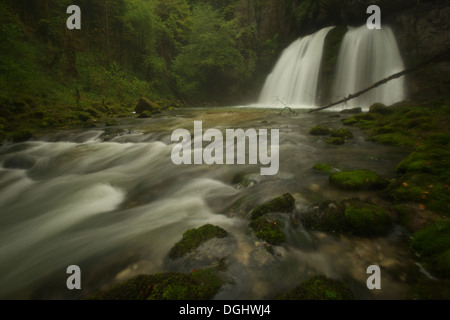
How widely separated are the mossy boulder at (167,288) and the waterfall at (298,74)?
1884 cm

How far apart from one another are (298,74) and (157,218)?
68.3ft

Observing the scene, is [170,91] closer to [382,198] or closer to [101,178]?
[101,178]

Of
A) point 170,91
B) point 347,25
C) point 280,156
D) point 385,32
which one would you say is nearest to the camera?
point 280,156

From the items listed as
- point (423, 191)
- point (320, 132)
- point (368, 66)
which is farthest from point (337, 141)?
point (368, 66)

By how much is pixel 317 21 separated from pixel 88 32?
2275cm

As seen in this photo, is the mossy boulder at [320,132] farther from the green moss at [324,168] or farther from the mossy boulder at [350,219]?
the mossy boulder at [350,219]

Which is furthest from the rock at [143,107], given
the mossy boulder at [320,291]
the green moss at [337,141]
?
the mossy boulder at [320,291]

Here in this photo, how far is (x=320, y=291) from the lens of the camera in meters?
1.95

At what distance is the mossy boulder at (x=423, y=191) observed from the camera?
2.96 m

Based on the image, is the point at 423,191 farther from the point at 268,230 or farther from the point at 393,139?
the point at 393,139

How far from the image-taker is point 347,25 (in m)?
18.4

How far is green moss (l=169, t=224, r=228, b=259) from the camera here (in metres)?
2.70

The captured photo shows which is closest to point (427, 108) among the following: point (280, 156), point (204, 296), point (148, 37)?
point (280, 156)

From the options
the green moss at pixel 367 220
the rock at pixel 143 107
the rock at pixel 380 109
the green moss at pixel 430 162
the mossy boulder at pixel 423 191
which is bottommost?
the green moss at pixel 367 220
